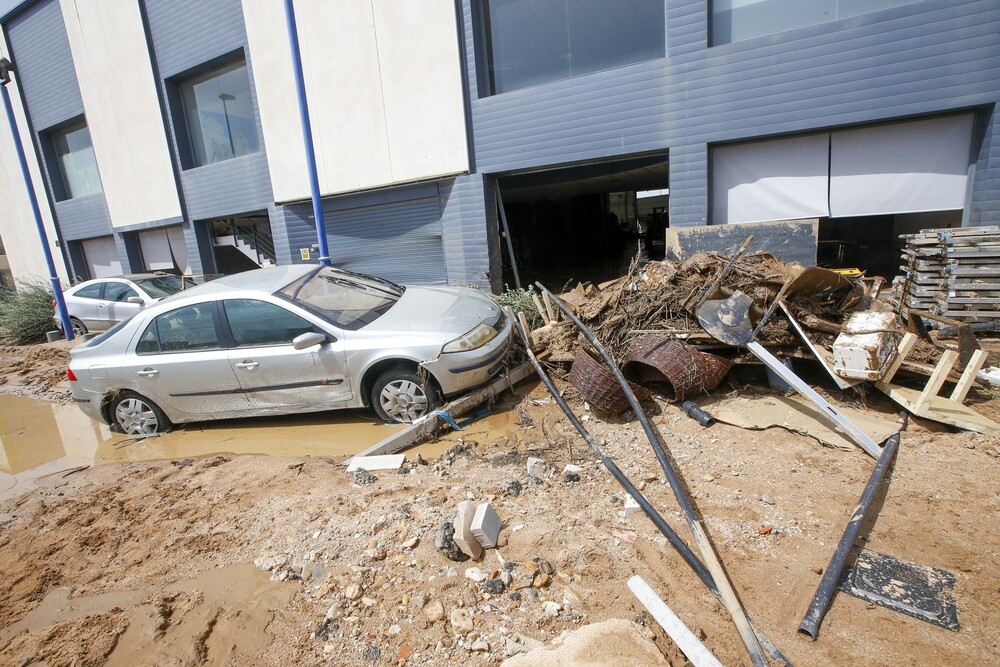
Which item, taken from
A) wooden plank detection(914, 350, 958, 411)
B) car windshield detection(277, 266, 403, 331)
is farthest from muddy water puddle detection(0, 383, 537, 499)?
wooden plank detection(914, 350, 958, 411)

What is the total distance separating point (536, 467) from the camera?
3693 mm

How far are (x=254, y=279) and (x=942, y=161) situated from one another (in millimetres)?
8449

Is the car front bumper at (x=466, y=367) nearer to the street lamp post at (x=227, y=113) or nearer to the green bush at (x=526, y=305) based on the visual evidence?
the green bush at (x=526, y=305)

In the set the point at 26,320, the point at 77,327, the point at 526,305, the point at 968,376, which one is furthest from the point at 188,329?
the point at 26,320

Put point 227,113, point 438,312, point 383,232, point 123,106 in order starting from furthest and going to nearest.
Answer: point 123,106 → point 227,113 → point 383,232 → point 438,312

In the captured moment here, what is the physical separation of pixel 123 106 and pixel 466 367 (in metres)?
14.9

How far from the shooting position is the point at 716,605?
2342 millimetres

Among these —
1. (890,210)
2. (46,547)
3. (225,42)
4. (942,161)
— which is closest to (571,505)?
(46,547)

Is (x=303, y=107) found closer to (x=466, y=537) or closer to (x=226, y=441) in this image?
(x=226, y=441)

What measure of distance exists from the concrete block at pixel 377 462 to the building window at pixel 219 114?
10724 mm

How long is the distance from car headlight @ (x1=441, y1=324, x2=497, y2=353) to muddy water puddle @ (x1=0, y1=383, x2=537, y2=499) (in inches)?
29.0

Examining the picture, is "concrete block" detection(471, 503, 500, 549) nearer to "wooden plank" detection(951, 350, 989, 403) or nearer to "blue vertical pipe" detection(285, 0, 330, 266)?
"wooden plank" detection(951, 350, 989, 403)

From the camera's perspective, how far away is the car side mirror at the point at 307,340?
4.59 meters

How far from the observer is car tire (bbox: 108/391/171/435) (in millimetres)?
5484
